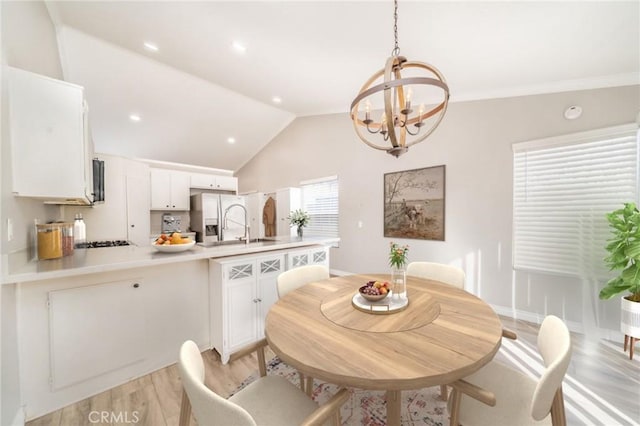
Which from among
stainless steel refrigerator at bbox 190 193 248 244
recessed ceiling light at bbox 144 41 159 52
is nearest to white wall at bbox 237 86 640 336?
stainless steel refrigerator at bbox 190 193 248 244

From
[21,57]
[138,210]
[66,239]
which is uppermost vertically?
[21,57]

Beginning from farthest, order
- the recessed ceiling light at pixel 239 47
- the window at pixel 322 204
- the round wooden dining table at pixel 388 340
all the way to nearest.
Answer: the window at pixel 322 204, the recessed ceiling light at pixel 239 47, the round wooden dining table at pixel 388 340

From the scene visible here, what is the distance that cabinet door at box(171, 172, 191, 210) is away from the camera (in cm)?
464

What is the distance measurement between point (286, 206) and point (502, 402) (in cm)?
447

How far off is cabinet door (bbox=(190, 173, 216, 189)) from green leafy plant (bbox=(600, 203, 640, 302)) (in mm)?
5866

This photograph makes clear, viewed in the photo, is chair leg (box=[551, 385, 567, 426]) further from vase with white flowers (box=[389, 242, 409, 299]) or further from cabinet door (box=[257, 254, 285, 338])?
cabinet door (box=[257, 254, 285, 338])

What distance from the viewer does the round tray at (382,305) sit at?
4.07ft

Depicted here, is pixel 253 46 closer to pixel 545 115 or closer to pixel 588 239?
pixel 545 115

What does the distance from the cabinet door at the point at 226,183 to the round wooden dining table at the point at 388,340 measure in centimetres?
450

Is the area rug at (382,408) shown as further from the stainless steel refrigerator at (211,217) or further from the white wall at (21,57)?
the stainless steel refrigerator at (211,217)

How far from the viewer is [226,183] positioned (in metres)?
5.42

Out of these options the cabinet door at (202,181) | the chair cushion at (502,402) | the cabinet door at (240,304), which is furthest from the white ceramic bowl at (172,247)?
the cabinet door at (202,181)

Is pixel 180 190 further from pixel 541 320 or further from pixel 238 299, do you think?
pixel 541 320

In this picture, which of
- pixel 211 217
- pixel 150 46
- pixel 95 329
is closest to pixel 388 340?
pixel 95 329
